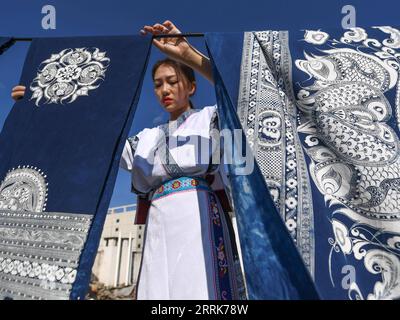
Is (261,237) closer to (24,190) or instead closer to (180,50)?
(24,190)

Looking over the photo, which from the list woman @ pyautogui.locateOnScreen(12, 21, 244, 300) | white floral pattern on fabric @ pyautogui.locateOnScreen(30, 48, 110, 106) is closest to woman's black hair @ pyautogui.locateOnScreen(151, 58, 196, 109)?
woman @ pyautogui.locateOnScreen(12, 21, 244, 300)

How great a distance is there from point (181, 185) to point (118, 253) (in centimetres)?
1327

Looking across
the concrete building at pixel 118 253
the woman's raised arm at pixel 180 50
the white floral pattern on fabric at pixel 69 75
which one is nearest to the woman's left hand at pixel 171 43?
the woman's raised arm at pixel 180 50

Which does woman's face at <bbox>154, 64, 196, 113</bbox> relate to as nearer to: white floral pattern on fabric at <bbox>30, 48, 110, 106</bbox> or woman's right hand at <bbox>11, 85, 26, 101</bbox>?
white floral pattern on fabric at <bbox>30, 48, 110, 106</bbox>

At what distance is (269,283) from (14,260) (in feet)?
2.92

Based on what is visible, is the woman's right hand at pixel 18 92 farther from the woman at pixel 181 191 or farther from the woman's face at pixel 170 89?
the woman's face at pixel 170 89

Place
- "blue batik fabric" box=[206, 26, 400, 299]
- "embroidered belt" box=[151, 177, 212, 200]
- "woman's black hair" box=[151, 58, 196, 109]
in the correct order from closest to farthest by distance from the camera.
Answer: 1. "blue batik fabric" box=[206, 26, 400, 299]
2. "embroidered belt" box=[151, 177, 212, 200]
3. "woman's black hair" box=[151, 58, 196, 109]

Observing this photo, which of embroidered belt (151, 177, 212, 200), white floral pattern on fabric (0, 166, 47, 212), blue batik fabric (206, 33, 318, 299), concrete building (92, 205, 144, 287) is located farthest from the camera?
concrete building (92, 205, 144, 287)

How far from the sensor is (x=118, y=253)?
45.6 feet

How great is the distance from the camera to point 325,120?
138 cm

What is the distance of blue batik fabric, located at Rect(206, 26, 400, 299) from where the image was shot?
45.1 inches

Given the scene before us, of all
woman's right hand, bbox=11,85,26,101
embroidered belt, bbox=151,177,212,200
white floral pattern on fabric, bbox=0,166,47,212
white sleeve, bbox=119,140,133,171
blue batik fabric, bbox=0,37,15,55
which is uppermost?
blue batik fabric, bbox=0,37,15,55

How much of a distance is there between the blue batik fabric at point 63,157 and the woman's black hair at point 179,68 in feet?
0.55

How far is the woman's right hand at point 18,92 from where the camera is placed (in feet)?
5.49
